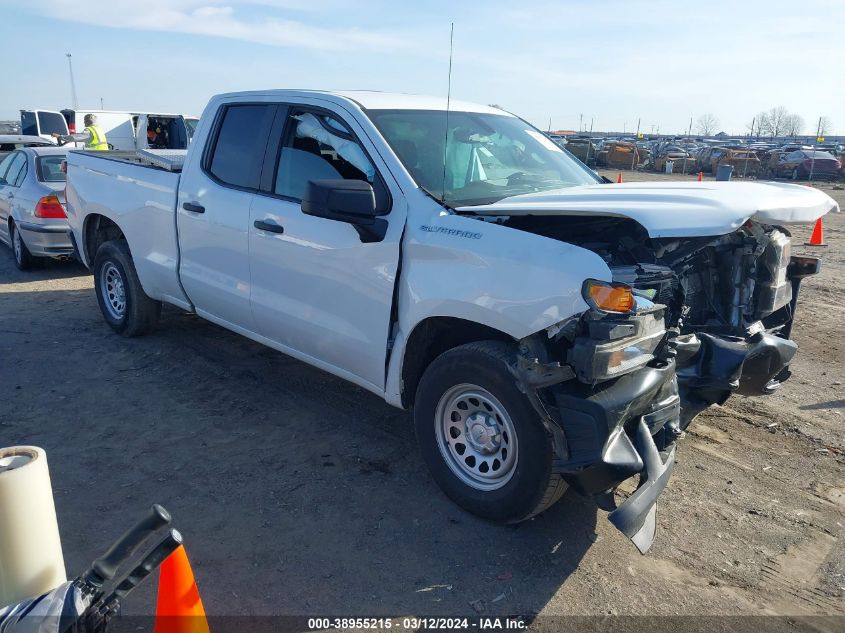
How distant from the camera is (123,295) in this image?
636 cm

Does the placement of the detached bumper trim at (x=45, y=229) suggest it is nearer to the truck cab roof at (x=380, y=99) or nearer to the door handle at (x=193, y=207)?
the door handle at (x=193, y=207)

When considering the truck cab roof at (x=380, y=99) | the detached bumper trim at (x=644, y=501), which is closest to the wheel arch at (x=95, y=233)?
the truck cab roof at (x=380, y=99)

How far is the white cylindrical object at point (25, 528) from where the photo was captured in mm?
2301

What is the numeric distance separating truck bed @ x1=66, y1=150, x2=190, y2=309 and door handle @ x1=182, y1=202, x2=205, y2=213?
0.68 feet

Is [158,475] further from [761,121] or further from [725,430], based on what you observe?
[761,121]

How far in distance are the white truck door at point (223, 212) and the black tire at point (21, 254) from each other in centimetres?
500

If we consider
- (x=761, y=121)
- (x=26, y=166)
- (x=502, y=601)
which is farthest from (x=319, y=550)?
(x=761, y=121)

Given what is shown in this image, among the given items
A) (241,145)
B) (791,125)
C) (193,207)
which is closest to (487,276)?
(241,145)

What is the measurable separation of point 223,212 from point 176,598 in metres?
2.94

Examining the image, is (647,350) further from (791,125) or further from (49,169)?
(791,125)

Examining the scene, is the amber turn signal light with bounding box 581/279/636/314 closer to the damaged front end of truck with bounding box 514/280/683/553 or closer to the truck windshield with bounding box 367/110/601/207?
the damaged front end of truck with bounding box 514/280/683/553

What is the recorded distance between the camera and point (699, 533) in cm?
357

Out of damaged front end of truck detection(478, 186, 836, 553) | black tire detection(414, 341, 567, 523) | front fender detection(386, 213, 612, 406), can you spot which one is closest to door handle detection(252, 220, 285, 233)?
front fender detection(386, 213, 612, 406)

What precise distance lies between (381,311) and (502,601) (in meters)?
1.60
